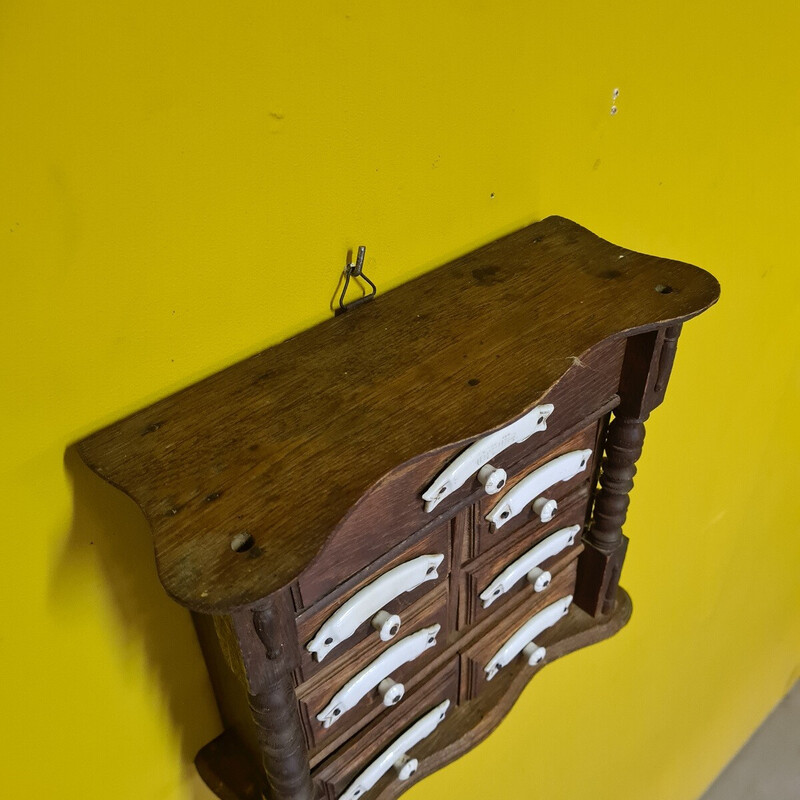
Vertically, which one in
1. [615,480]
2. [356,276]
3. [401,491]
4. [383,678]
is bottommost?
[383,678]

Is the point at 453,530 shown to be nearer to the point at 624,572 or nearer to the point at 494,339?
the point at 494,339

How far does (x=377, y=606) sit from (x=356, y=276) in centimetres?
29

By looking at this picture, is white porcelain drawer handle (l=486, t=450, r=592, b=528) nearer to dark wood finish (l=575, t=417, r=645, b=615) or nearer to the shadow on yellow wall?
dark wood finish (l=575, t=417, r=645, b=615)

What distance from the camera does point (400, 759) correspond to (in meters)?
0.90

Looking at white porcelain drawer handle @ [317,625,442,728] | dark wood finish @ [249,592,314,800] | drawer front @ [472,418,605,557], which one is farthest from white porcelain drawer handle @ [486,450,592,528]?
dark wood finish @ [249,592,314,800]

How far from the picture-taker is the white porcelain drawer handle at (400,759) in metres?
0.87

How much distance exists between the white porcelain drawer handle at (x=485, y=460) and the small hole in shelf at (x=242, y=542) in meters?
0.18

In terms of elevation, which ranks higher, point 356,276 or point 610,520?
point 356,276

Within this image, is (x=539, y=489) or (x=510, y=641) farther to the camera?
(x=510, y=641)

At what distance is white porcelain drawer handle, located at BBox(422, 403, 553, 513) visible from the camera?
0.67 meters

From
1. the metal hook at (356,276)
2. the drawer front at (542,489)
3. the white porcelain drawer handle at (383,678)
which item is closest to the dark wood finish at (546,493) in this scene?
the drawer front at (542,489)

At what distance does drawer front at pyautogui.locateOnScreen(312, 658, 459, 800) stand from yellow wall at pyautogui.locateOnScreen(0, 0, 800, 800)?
0.15 m

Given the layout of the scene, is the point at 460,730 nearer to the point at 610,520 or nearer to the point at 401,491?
the point at 610,520

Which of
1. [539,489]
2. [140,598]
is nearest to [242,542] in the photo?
[140,598]
